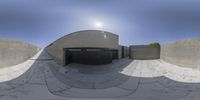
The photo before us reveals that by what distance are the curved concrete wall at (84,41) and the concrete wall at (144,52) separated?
7.83m

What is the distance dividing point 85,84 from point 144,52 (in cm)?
1313

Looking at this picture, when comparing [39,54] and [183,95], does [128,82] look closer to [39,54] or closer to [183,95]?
[183,95]

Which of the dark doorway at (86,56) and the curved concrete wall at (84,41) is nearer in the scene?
the curved concrete wall at (84,41)

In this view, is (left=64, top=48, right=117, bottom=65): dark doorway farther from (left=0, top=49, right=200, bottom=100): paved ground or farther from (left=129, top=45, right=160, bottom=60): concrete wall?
(left=129, top=45, right=160, bottom=60): concrete wall

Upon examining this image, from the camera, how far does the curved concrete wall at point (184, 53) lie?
14.2 meters

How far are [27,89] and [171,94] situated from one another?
741 centimetres

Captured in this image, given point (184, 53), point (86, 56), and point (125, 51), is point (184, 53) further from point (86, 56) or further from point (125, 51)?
point (125, 51)

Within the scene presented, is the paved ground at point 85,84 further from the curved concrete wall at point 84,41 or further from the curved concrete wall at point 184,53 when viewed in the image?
the curved concrete wall at point 84,41

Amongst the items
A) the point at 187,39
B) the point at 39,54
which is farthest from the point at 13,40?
the point at 187,39

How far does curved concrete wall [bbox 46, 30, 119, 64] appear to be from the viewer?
13797 millimetres

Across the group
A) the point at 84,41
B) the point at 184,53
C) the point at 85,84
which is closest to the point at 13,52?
the point at 84,41

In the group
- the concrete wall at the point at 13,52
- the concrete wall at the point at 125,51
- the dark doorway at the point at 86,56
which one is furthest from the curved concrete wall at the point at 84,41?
the concrete wall at the point at 125,51

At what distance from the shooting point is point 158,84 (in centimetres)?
1140

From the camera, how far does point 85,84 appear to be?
11.8 m
